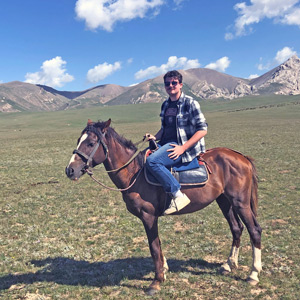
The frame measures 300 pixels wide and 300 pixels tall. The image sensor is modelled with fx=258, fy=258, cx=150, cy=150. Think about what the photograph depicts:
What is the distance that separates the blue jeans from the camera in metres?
5.89

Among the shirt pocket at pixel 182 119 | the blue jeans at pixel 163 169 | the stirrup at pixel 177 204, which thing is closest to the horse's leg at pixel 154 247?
the stirrup at pixel 177 204

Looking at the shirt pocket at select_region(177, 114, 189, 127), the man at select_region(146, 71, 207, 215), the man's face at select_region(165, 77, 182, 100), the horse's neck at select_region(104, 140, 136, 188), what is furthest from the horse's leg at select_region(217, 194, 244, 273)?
the man's face at select_region(165, 77, 182, 100)

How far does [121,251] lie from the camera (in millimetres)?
8414

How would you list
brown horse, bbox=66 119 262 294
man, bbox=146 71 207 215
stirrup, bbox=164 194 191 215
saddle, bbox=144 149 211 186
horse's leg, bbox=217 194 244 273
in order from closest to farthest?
1. brown horse, bbox=66 119 262 294
2. man, bbox=146 71 207 215
3. stirrup, bbox=164 194 191 215
4. saddle, bbox=144 149 211 186
5. horse's leg, bbox=217 194 244 273

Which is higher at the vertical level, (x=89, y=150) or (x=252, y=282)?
(x=89, y=150)

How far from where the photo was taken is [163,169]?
5938 mm

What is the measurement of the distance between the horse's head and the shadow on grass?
316cm

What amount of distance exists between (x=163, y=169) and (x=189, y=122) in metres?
1.29

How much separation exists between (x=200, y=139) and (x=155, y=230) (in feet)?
8.11

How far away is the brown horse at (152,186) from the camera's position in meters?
5.80

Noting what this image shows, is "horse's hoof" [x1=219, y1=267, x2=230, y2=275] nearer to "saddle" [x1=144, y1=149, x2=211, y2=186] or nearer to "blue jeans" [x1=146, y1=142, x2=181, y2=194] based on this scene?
"saddle" [x1=144, y1=149, x2=211, y2=186]

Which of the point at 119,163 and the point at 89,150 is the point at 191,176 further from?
the point at 89,150

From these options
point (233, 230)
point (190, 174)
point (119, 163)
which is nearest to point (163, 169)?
point (190, 174)

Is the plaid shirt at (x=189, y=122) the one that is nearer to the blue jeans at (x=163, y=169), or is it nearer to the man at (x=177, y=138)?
the man at (x=177, y=138)
